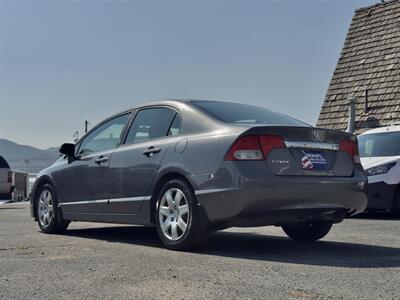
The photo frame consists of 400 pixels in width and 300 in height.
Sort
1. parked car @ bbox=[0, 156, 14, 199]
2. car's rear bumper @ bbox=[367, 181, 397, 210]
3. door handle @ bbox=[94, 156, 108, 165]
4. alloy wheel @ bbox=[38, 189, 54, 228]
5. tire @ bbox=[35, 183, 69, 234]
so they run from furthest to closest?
parked car @ bbox=[0, 156, 14, 199] → car's rear bumper @ bbox=[367, 181, 397, 210] → alloy wheel @ bbox=[38, 189, 54, 228] → tire @ bbox=[35, 183, 69, 234] → door handle @ bbox=[94, 156, 108, 165]

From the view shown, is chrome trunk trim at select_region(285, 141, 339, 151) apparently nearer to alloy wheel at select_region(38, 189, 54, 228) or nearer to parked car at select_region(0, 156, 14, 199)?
alloy wheel at select_region(38, 189, 54, 228)

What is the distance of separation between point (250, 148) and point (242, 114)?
867mm

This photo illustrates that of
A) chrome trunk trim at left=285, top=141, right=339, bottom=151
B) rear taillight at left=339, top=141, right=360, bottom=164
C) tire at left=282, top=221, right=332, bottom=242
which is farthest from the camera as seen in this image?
tire at left=282, top=221, right=332, bottom=242

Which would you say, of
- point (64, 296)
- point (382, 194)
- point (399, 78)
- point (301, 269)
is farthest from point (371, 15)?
point (64, 296)

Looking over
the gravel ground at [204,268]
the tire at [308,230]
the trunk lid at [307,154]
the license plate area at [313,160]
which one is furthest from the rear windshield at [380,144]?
the license plate area at [313,160]

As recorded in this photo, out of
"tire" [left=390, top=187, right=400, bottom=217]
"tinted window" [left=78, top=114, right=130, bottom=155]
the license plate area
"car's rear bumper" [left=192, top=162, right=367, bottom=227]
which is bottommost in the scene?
"tire" [left=390, top=187, right=400, bottom=217]

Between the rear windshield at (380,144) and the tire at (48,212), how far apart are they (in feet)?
18.6

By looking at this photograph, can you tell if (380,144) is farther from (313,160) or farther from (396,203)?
(313,160)

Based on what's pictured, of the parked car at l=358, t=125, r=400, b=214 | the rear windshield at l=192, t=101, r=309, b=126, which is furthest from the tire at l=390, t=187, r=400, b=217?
the rear windshield at l=192, t=101, r=309, b=126

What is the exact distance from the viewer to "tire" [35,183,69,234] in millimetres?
7402

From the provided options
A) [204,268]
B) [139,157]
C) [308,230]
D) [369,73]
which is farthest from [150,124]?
[369,73]

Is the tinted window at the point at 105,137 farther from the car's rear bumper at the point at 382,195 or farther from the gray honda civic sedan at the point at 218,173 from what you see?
the car's rear bumper at the point at 382,195

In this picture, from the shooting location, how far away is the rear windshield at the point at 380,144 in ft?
33.3

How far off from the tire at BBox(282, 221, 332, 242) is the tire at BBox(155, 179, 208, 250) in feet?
4.68
